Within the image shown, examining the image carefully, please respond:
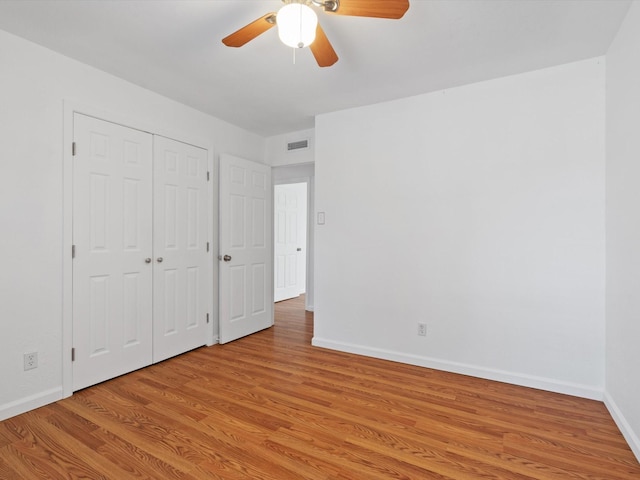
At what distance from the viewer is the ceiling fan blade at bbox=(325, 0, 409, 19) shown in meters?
1.48

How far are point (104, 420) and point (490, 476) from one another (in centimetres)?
225

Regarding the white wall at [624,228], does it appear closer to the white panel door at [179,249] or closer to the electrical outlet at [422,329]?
the electrical outlet at [422,329]

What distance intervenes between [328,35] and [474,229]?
1.88 m

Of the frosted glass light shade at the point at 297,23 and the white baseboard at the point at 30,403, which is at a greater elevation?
the frosted glass light shade at the point at 297,23

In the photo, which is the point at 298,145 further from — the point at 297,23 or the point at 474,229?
the point at 297,23

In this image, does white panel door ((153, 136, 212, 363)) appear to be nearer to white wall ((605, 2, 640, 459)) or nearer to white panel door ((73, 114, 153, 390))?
white panel door ((73, 114, 153, 390))

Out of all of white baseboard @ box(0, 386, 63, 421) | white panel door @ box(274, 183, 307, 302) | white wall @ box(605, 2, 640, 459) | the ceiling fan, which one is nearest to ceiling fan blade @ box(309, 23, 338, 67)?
the ceiling fan

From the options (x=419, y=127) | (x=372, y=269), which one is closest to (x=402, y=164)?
(x=419, y=127)

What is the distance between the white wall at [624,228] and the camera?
182 cm

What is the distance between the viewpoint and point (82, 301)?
8.16 ft

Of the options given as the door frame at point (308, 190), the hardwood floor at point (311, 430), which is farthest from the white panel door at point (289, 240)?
the hardwood floor at point (311, 430)

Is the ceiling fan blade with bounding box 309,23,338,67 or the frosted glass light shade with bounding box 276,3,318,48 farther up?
the ceiling fan blade with bounding box 309,23,338,67

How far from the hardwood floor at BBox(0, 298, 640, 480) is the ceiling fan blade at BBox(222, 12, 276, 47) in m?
2.24

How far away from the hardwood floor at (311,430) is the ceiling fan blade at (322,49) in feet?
7.26
